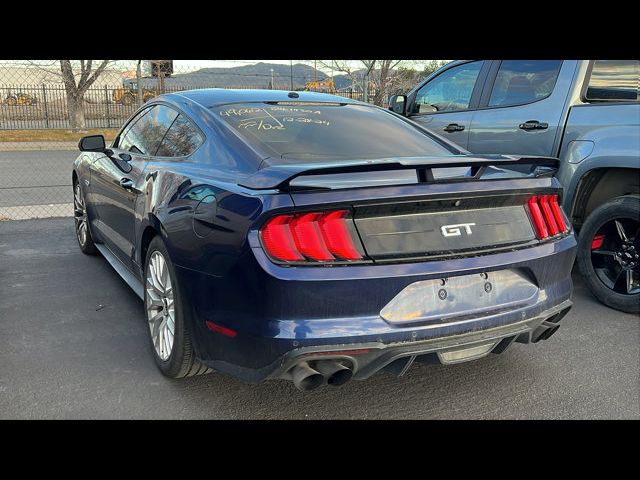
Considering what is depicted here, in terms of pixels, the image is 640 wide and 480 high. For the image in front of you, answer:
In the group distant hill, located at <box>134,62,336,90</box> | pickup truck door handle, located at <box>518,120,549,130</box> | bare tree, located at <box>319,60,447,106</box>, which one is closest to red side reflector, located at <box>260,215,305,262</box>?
pickup truck door handle, located at <box>518,120,549,130</box>

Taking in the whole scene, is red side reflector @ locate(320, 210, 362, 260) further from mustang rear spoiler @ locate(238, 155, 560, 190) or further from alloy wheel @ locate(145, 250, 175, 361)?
alloy wheel @ locate(145, 250, 175, 361)

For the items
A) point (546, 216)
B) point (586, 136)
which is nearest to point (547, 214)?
point (546, 216)

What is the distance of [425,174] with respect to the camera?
2.49 m

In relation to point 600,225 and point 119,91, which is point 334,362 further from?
point 119,91

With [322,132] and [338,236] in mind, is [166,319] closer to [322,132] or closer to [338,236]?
[338,236]

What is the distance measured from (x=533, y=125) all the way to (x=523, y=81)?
57cm

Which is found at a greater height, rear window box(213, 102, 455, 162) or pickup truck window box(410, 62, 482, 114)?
pickup truck window box(410, 62, 482, 114)

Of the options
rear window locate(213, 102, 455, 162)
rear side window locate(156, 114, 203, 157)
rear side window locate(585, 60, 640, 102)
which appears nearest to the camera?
rear window locate(213, 102, 455, 162)

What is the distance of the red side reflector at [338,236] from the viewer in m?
2.34

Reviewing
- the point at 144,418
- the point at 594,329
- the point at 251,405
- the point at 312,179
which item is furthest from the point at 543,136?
the point at 144,418

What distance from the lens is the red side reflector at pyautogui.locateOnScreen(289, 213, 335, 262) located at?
2.33m

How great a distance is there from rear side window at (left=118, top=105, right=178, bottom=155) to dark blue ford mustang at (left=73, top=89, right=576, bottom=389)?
0.53 meters

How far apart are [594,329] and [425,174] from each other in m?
2.29

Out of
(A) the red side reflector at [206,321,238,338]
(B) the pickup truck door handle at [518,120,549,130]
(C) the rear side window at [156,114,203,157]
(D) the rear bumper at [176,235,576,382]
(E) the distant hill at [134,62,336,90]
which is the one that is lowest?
(A) the red side reflector at [206,321,238,338]
